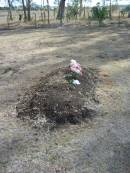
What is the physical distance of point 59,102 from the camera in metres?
5.07

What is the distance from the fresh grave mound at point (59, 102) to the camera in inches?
193

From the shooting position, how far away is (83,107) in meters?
5.15

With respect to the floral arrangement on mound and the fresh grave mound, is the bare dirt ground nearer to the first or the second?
the fresh grave mound

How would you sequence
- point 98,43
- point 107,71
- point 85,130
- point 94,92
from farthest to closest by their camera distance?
point 98,43, point 107,71, point 94,92, point 85,130

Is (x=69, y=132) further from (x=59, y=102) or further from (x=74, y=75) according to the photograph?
(x=74, y=75)

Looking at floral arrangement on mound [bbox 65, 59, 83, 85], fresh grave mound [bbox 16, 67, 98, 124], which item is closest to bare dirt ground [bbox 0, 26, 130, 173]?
fresh grave mound [bbox 16, 67, 98, 124]

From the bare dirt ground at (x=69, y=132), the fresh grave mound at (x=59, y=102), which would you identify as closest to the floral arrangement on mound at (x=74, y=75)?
the fresh grave mound at (x=59, y=102)

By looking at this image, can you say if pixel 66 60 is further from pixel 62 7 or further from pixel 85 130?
pixel 62 7

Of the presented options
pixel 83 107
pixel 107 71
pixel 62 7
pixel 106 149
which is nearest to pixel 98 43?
pixel 107 71

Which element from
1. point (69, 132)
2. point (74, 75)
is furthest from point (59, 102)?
point (74, 75)

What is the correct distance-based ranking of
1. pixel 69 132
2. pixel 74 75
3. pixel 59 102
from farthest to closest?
pixel 74 75, pixel 59 102, pixel 69 132

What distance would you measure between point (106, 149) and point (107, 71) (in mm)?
3726

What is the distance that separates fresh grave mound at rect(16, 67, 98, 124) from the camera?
16.1 ft

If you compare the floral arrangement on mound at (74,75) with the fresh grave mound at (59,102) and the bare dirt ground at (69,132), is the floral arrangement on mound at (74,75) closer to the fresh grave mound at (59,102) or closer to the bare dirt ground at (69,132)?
the fresh grave mound at (59,102)
